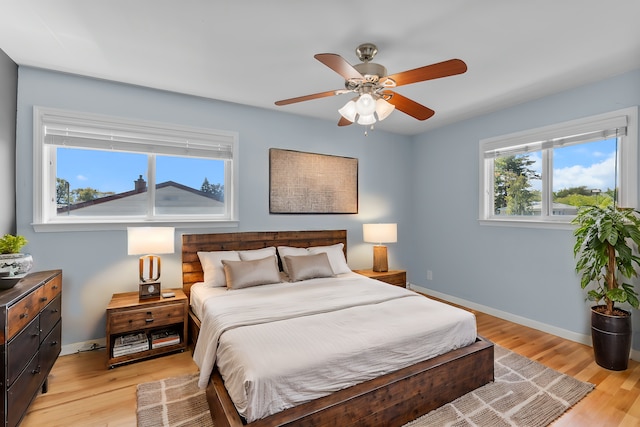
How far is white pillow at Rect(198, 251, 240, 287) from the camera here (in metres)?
2.98

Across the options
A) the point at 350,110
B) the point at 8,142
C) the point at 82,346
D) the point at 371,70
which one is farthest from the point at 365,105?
the point at 82,346

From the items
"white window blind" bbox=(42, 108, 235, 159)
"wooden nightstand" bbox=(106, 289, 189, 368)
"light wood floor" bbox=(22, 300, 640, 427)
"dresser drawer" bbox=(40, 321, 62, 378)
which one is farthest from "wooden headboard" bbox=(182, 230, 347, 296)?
"dresser drawer" bbox=(40, 321, 62, 378)

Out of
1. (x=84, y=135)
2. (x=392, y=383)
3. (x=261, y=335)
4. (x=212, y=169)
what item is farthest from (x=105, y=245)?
(x=392, y=383)

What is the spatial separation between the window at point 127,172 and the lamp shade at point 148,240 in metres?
0.43

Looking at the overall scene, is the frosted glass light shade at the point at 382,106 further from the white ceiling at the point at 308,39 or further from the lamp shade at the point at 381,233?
the lamp shade at the point at 381,233

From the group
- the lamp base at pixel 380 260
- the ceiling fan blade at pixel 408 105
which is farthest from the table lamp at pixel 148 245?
the lamp base at pixel 380 260

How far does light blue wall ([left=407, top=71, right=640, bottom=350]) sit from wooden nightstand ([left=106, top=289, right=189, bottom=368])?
349 centimetres

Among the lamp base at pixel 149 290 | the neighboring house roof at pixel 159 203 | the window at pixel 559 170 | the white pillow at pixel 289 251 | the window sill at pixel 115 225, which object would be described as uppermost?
the window at pixel 559 170

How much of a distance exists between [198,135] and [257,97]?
0.78m

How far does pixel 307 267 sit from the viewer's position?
324 centimetres

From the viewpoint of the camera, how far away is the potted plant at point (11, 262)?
1837mm

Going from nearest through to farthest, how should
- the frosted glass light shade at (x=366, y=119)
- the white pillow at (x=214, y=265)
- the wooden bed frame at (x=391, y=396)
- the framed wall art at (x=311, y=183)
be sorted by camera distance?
the wooden bed frame at (x=391, y=396) < the frosted glass light shade at (x=366, y=119) < the white pillow at (x=214, y=265) < the framed wall art at (x=311, y=183)

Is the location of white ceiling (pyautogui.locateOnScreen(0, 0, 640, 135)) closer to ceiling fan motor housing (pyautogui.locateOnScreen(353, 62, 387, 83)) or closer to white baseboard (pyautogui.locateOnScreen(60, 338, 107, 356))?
ceiling fan motor housing (pyautogui.locateOnScreen(353, 62, 387, 83))

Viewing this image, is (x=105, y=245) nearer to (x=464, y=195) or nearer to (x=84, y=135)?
(x=84, y=135)
